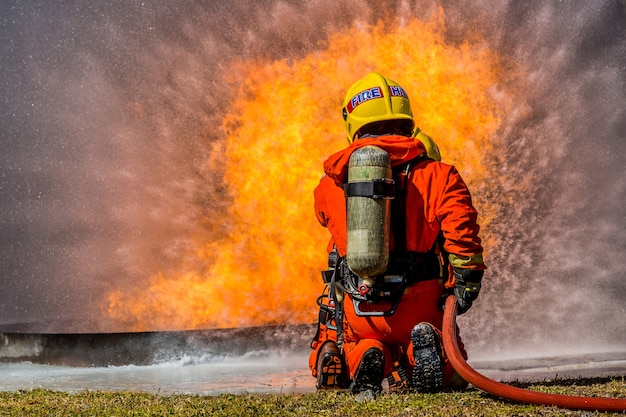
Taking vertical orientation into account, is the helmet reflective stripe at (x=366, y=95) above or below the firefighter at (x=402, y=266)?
above

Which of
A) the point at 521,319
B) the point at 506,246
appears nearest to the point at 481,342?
the point at 521,319

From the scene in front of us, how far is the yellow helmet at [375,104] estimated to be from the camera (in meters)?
6.97

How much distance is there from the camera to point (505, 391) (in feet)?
17.8

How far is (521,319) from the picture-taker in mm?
16000

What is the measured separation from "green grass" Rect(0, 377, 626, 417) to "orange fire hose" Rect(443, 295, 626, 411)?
0.23 feet

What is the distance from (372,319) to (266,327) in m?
8.08

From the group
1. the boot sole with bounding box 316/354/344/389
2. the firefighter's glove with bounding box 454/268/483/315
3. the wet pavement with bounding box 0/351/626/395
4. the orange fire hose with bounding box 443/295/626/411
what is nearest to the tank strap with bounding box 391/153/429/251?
the firefighter's glove with bounding box 454/268/483/315

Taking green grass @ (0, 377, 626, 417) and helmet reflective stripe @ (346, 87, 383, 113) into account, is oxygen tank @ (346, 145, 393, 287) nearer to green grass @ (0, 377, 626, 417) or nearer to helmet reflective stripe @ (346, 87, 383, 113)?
helmet reflective stripe @ (346, 87, 383, 113)

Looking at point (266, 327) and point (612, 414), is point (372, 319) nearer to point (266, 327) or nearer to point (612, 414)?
point (612, 414)

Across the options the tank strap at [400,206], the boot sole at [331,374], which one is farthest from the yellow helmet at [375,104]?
the boot sole at [331,374]

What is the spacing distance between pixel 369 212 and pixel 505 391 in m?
1.83

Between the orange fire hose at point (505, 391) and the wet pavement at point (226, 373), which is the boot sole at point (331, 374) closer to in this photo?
the wet pavement at point (226, 373)

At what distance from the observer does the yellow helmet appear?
697 cm

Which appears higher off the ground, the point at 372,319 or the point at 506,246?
the point at 506,246
